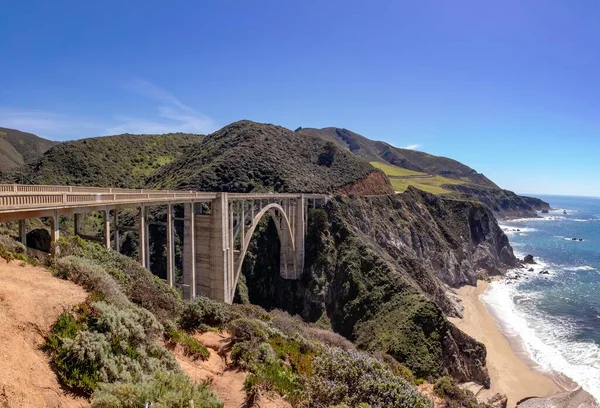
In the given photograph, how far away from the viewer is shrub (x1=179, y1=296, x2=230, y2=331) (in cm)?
1191

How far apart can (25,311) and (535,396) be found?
100.0 feet

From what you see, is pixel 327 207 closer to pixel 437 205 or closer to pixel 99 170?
pixel 437 205

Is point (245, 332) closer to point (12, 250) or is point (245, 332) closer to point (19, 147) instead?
point (12, 250)

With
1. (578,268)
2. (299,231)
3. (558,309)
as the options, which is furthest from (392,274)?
(578,268)

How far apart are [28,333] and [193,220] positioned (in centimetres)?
1554

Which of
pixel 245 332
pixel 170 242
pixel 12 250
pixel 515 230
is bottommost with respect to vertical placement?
pixel 515 230

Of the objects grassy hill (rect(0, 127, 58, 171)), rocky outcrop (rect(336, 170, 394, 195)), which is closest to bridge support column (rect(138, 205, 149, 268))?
rocky outcrop (rect(336, 170, 394, 195))

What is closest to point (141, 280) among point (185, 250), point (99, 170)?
point (185, 250)

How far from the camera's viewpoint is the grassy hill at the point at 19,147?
8731cm

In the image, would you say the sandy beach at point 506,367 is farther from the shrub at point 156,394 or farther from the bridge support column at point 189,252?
the shrub at point 156,394

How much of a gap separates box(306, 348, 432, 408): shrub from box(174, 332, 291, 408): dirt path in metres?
0.88

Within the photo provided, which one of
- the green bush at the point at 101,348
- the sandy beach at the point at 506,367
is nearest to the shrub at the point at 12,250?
the green bush at the point at 101,348

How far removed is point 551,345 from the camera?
1288 inches

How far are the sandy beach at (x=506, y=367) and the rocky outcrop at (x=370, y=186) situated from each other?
27.5 meters
